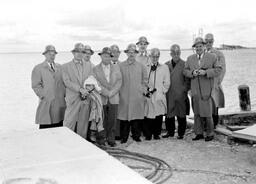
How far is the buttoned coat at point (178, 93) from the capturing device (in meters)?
7.16

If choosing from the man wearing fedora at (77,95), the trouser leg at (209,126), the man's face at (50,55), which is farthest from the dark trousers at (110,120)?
the trouser leg at (209,126)

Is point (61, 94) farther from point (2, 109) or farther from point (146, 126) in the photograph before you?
point (2, 109)

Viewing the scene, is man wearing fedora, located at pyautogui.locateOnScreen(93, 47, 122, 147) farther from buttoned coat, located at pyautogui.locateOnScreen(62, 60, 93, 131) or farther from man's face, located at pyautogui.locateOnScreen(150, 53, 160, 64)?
man's face, located at pyautogui.locateOnScreen(150, 53, 160, 64)

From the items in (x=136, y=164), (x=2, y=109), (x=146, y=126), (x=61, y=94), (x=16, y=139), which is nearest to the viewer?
(x=16, y=139)

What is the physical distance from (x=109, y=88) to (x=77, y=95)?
22.2 inches

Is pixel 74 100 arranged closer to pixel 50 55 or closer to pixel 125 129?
pixel 50 55

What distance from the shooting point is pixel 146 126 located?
7.34 meters

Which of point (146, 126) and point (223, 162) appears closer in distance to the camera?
point (223, 162)

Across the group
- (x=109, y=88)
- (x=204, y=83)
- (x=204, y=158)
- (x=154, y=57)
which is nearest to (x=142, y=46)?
(x=154, y=57)

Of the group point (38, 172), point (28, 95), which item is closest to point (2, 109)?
point (28, 95)

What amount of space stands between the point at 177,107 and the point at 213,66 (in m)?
0.93

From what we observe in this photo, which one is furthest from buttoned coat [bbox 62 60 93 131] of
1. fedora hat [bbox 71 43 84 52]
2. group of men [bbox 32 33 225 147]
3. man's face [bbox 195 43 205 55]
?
man's face [bbox 195 43 205 55]

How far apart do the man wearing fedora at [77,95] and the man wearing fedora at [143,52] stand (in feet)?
4.08

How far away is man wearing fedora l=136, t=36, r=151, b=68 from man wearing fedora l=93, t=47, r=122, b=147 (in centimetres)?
70
